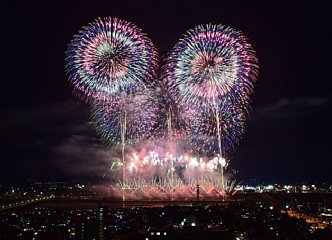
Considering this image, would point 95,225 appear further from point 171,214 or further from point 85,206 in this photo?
point 85,206

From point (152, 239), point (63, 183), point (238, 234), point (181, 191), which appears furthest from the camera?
point (63, 183)

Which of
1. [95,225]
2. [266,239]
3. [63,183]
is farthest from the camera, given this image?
[63,183]

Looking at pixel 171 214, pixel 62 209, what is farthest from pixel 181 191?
pixel 62 209

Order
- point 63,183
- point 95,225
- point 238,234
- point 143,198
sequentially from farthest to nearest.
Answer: point 63,183, point 143,198, point 95,225, point 238,234

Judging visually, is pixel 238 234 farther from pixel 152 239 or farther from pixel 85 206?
pixel 85 206

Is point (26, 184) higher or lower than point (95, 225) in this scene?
higher

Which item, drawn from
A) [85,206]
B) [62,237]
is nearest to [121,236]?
[62,237]

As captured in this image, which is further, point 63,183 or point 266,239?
point 63,183

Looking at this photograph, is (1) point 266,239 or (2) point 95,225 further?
(2) point 95,225

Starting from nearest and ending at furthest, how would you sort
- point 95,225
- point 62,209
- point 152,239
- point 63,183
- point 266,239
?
point 152,239
point 266,239
point 95,225
point 62,209
point 63,183
